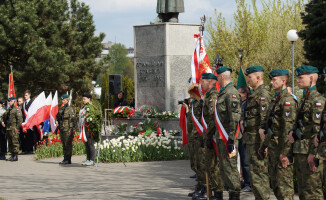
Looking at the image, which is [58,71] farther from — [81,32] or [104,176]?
[104,176]

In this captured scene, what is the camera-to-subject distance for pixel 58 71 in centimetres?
3438

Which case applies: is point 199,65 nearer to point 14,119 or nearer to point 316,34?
point 14,119

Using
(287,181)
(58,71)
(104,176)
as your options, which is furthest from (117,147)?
(58,71)

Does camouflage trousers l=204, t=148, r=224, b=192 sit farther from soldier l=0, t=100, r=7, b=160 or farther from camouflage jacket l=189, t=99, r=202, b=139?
soldier l=0, t=100, r=7, b=160

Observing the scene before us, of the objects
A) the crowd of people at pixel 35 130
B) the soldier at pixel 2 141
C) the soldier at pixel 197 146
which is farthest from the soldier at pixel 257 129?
the soldier at pixel 2 141

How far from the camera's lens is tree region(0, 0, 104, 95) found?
1326 inches

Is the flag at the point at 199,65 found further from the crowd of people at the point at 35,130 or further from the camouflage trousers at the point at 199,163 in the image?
the crowd of people at the point at 35,130

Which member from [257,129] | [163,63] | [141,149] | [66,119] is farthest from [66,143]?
[257,129]

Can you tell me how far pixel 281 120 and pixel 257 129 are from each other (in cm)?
75

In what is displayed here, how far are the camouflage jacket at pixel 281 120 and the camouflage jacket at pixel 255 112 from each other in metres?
0.33

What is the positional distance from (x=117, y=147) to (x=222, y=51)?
29.8 metres

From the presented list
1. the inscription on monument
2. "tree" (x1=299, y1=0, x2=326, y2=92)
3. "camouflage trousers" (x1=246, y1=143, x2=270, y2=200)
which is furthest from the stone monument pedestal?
"camouflage trousers" (x1=246, y1=143, x2=270, y2=200)

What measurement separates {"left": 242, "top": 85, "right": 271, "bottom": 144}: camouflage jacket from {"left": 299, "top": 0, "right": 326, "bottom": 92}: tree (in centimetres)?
1609

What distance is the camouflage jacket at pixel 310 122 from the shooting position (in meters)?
6.50
